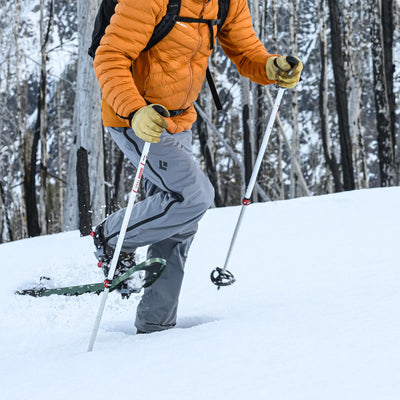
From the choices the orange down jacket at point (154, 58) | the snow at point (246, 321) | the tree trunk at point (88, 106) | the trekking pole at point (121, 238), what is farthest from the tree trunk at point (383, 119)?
the trekking pole at point (121, 238)

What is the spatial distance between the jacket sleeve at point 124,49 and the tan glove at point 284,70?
68 centimetres

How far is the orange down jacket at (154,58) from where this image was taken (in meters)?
1.92

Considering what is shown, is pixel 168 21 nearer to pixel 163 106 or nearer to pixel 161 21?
pixel 161 21

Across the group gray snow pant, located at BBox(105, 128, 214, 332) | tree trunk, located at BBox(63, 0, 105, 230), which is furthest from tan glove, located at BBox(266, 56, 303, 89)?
tree trunk, located at BBox(63, 0, 105, 230)

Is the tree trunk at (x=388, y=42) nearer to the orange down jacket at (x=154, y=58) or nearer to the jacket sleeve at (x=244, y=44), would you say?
the jacket sleeve at (x=244, y=44)

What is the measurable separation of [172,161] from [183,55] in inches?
18.0

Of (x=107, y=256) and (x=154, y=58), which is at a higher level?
(x=154, y=58)

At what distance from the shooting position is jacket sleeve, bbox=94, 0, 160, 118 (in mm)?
1908

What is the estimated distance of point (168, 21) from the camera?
2.00 m

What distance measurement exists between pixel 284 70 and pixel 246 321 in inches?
49.1

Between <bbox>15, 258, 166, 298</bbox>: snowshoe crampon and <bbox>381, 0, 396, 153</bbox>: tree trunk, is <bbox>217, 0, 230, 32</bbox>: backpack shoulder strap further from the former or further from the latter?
<bbox>381, 0, 396, 153</bbox>: tree trunk

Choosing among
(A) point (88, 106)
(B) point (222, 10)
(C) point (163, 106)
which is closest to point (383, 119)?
(A) point (88, 106)

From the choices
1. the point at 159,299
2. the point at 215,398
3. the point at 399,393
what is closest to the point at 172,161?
the point at 159,299

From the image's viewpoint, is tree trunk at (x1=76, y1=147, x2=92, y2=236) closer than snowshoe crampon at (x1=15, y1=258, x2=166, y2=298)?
No
